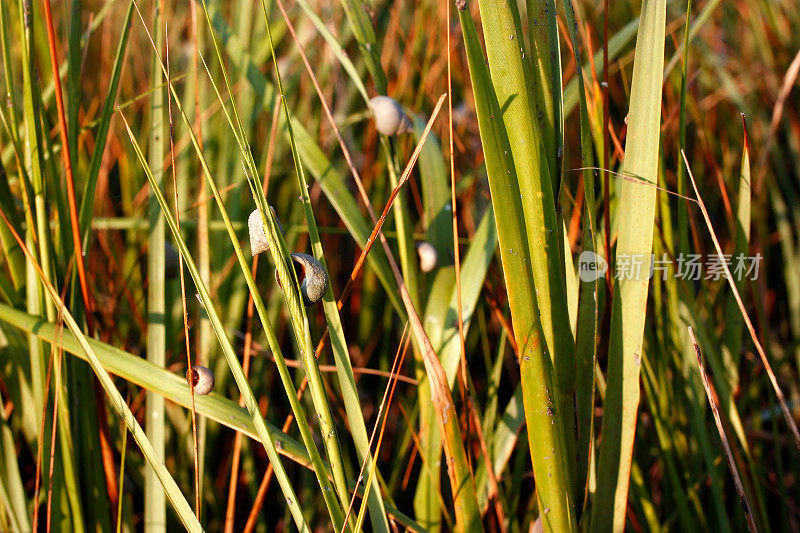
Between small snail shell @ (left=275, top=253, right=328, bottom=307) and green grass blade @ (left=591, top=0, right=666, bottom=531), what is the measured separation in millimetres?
236

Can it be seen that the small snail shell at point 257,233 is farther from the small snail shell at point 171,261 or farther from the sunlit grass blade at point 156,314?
the small snail shell at point 171,261

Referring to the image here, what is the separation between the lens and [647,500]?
0.58 meters

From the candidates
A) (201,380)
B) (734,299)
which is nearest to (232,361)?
(201,380)

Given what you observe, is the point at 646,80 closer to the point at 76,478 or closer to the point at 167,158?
the point at 76,478

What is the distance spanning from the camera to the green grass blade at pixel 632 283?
45cm

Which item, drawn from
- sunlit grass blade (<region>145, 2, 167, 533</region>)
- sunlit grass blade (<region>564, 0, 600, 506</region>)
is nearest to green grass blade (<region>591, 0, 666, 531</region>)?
sunlit grass blade (<region>564, 0, 600, 506</region>)

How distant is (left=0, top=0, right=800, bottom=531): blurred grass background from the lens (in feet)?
1.75

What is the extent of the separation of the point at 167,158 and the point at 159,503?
1.96ft

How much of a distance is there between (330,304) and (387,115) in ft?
0.73

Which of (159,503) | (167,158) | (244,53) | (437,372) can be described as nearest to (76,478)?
(159,503)

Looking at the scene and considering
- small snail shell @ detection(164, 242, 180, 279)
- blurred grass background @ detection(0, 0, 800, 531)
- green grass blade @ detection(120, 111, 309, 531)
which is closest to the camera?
green grass blade @ detection(120, 111, 309, 531)

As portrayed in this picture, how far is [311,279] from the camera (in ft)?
1.37

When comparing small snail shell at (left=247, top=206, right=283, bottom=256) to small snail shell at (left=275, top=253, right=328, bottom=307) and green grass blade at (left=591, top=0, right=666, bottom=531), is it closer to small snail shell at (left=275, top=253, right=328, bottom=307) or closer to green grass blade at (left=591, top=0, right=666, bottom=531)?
small snail shell at (left=275, top=253, right=328, bottom=307)

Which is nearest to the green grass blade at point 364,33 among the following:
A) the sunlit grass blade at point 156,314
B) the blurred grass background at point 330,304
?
the blurred grass background at point 330,304
